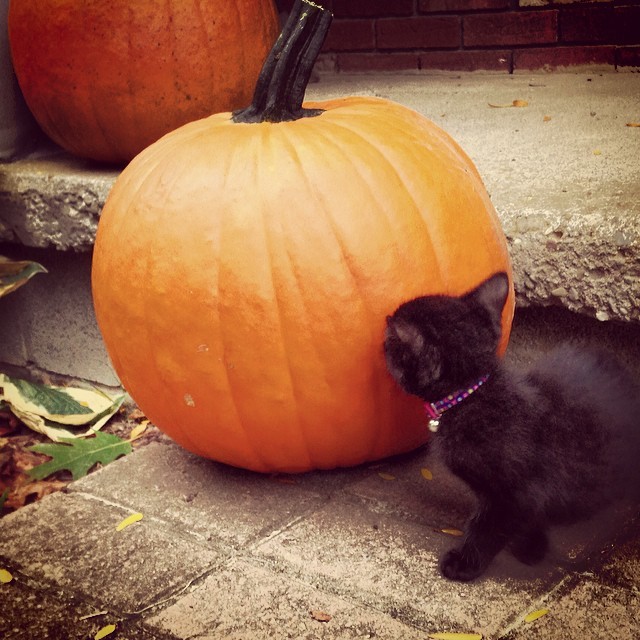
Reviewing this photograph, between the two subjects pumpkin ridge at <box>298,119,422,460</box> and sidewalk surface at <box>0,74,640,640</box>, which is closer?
sidewalk surface at <box>0,74,640,640</box>

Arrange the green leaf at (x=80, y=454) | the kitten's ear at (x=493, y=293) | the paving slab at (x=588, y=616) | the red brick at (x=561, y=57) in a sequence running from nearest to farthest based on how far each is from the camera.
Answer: the paving slab at (x=588, y=616) → the kitten's ear at (x=493, y=293) → the green leaf at (x=80, y=454) → the red brick at (x=561, y=57)

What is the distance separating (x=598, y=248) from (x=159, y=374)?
3.62ft

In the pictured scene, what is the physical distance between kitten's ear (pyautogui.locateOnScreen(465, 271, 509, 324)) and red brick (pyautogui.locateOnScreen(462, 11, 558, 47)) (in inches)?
100

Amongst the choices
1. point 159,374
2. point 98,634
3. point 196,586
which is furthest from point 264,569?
point 159,374

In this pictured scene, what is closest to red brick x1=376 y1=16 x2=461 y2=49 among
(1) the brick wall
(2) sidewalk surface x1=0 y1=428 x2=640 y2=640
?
(1) the brick wall

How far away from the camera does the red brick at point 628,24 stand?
3682 mm

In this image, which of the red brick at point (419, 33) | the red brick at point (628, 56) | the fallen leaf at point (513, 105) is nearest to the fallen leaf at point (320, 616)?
the fallen leaf at point (513, 105)

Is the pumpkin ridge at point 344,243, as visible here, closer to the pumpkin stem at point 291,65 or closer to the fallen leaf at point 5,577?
the pumpkin stem at point 291,65

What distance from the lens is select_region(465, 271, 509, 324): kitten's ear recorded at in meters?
1.75

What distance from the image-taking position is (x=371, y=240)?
182 cm

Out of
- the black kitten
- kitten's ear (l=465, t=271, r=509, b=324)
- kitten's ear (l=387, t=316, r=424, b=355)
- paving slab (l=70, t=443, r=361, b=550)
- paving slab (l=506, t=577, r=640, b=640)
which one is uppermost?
kitten's ear (l=465, t=271, r=509, b=324)

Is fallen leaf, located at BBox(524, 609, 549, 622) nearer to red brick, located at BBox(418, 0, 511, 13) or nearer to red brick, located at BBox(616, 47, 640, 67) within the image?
red brick, located at BBox(616, 47, 640, 67)

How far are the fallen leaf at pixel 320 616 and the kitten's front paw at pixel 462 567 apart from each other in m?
0.26

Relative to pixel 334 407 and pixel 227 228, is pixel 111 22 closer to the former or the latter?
pixel 227 228
